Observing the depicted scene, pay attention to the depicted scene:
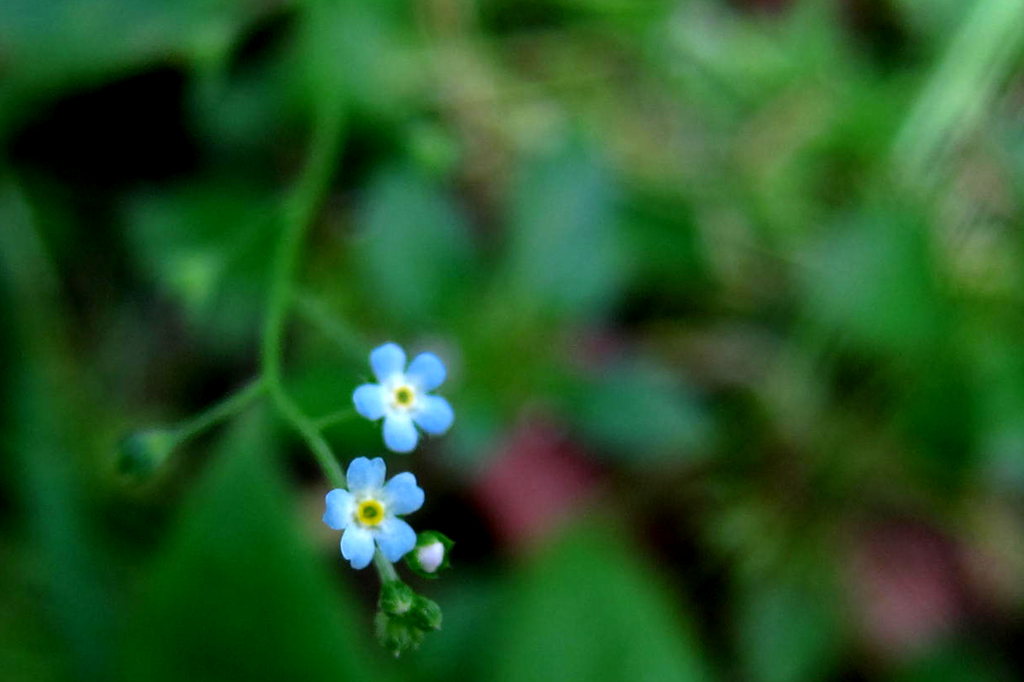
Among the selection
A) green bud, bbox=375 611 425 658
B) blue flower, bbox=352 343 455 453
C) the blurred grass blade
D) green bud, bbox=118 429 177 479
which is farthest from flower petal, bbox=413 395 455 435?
the blurred grass blade

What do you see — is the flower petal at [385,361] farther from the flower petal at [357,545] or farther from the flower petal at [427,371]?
the flower petal at [357,545]

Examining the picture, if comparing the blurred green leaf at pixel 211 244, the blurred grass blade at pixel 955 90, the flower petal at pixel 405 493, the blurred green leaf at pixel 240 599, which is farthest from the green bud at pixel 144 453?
the blurred grass blade at pixel 955 90

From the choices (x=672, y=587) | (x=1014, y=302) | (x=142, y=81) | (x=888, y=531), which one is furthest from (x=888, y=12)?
(x=142, y=81)

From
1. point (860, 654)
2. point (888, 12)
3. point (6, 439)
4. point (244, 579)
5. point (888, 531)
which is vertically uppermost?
point (888, 12)

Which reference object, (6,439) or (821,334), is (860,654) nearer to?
(821,334)

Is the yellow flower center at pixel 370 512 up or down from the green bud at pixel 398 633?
up

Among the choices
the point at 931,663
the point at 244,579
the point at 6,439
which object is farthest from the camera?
the point at 931,663

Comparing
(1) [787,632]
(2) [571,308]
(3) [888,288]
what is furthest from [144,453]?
(3) [888,288]
